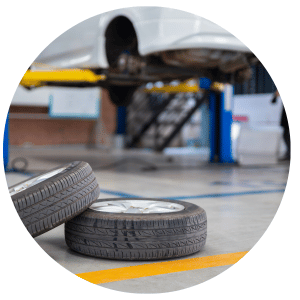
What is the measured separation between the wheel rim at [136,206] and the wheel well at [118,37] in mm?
2727

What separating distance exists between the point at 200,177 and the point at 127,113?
9.74m

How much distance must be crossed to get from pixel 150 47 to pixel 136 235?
2.69 meters

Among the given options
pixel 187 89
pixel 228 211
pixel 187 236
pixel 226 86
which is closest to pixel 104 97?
pixel 187 89

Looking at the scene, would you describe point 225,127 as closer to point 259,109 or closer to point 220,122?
point 220,122

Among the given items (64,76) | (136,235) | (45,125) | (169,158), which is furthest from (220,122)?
(45,125)

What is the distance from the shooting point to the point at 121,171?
21.0ft

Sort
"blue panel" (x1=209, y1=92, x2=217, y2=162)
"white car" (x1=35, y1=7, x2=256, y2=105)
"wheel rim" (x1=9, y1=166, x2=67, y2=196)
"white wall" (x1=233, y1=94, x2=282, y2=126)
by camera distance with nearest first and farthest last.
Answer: "wheel rim" (x1=9, y1=166, x2=67, y2=196), "white car" (x1=35, y1=7, x2=256, y2=105), "blue panel" (x1=209, y1=92, x2=217, y2=162), "white wall" (x1=233, y1=94, x2=282, y2=126)

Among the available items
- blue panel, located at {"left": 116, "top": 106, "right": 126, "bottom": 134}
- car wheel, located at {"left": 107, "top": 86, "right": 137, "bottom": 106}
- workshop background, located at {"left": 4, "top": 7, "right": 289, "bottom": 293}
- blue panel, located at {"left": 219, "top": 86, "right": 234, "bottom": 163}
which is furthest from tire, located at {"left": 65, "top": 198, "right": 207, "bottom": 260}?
blue panel, located at {"left": 116, "top": 106, "right": 126, "bottom": 134}

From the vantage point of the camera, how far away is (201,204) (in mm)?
3531

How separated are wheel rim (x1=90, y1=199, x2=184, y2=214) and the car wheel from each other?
4869 mm

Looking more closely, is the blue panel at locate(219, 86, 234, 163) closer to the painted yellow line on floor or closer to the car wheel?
the car wheel

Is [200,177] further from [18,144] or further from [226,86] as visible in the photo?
[18,144]

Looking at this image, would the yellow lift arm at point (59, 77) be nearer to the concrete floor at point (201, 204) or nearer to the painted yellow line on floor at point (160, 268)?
the concrete floor at point (201, 204)

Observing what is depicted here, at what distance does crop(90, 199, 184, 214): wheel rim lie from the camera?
2.34 metres
